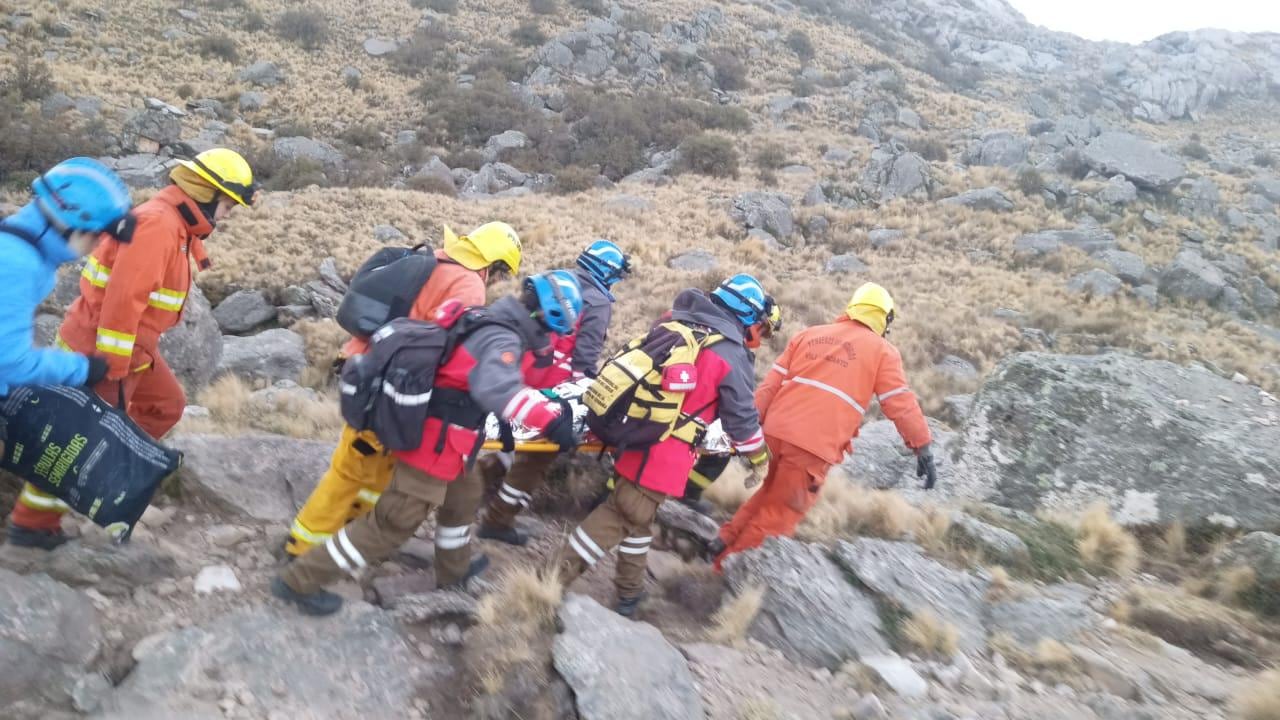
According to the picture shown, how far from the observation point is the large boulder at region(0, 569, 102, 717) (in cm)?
265

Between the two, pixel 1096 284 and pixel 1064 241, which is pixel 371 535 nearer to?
pixel 1096 284

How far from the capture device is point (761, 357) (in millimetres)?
11695

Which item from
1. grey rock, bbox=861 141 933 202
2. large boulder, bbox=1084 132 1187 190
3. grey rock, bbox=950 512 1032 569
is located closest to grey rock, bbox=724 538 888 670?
grey rock, bbox=950 512 1032 569

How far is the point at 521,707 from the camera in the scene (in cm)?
296

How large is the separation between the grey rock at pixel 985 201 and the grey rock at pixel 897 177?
3.25ft

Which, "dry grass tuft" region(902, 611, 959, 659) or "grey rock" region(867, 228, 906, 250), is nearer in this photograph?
"dry grass tuft" region(902, 611, 959, 659)

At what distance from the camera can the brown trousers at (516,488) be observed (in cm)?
460

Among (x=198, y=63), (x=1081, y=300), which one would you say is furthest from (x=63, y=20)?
(x=1081, y=300)

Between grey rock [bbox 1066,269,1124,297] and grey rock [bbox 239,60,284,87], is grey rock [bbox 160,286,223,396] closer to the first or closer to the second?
grey rock [bbox 1066,269,1124,297]

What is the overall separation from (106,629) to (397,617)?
1176 mm

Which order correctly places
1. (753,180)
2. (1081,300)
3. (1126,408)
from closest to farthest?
(1126,408)
(1081,300)
(753,180)

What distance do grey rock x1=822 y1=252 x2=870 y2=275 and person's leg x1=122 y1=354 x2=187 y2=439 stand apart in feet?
47.4

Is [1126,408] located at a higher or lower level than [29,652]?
higher

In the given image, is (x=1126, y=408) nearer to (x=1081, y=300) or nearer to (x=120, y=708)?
(x=120, y=708)
